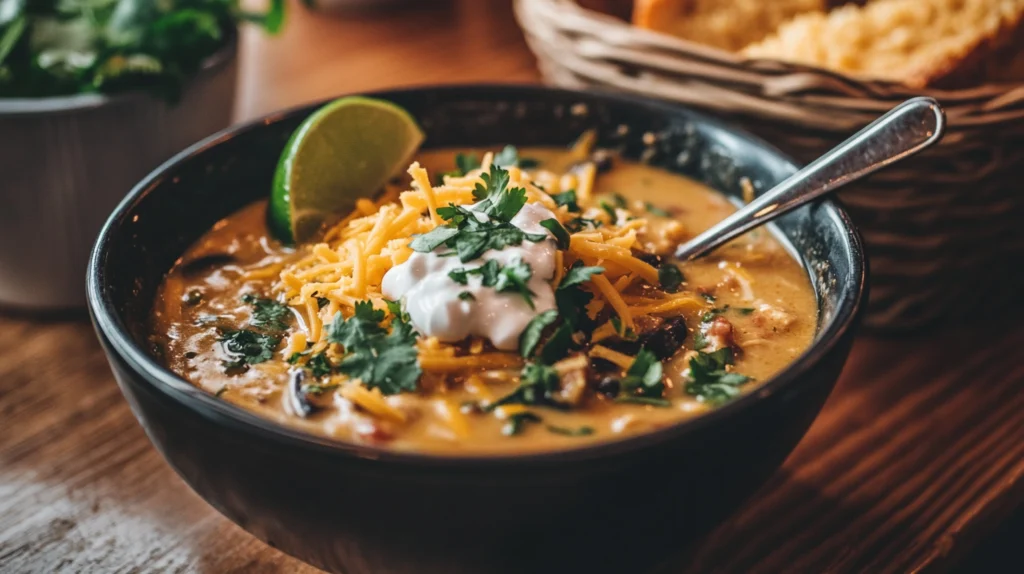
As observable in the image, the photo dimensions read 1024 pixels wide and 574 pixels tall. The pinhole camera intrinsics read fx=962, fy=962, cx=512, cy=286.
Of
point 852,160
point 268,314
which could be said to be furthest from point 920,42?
point 268,314

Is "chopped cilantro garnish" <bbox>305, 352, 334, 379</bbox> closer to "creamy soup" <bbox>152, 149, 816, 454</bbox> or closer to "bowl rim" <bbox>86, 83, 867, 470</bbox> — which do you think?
"creamy soup" <bbox>152, 149, 816, 454</bbox>

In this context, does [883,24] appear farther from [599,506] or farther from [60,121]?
[60,121]

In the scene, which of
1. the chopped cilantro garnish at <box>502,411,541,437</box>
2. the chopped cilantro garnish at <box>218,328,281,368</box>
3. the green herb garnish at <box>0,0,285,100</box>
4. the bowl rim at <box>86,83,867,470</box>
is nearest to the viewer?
the bowl rim at <box>86,83,867,470</box>

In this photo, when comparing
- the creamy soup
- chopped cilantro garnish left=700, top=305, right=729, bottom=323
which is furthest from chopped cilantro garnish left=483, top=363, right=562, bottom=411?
chopped cilantro garnish left=700, top=305, right=729, bottom=323

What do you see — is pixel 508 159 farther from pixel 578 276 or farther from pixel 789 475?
pixel 789 475

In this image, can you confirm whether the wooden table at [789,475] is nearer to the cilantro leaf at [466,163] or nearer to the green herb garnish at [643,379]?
the green herb garnish at [643,379]

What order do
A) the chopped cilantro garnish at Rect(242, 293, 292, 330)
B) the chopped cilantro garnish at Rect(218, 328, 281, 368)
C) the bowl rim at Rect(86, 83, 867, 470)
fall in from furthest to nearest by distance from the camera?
the chopped cilantro garnish at Rect(242, 293, 292, 330), the chopped cilantro garnish at Rect(218, 328, 281, 368), the bowl rim at Rect(86, 83, 867, 470)
